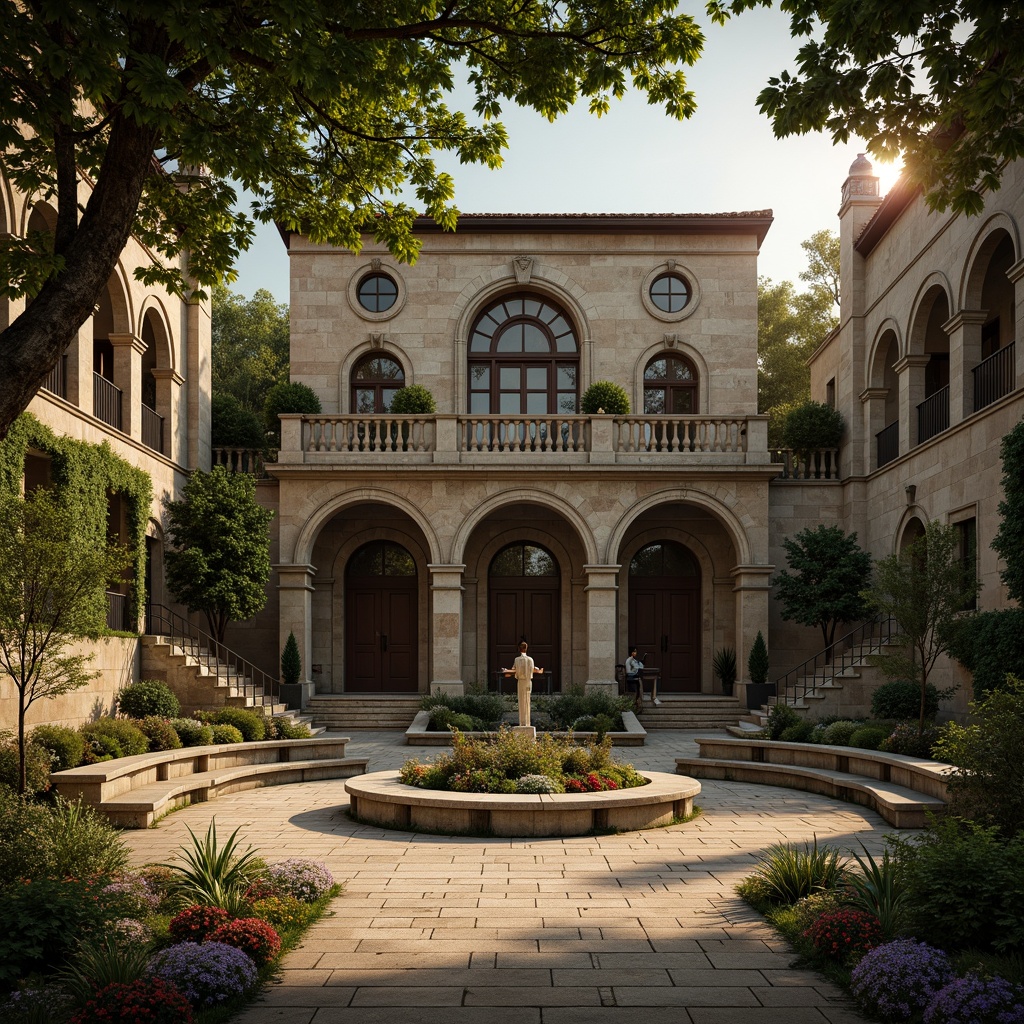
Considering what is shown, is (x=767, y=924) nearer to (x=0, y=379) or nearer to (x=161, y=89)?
(x=0, y=379)

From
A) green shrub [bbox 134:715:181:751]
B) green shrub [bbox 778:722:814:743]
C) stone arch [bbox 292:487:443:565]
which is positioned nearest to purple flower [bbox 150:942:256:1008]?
green shrub [bbox 134:715:181:751]

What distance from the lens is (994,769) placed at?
27.7ft

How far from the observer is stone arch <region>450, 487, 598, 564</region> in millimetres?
23609

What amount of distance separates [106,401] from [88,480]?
10.1 ft

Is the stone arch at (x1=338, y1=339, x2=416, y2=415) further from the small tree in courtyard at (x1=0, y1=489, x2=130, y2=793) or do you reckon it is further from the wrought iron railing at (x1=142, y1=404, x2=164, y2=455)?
the small tree in courtyard at (x1=0, y1=489, x2=130, y2=793)

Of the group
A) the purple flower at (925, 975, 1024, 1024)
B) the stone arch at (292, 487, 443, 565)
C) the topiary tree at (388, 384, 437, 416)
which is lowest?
the purple flower at (925, 975, 1024, 1024)

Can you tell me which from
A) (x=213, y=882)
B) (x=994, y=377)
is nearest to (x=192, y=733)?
(x=213, y=882)

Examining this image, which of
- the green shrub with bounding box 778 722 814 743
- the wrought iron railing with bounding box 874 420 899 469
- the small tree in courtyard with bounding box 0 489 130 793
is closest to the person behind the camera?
the small tree in courtyard with bounding box 0 489 130 793

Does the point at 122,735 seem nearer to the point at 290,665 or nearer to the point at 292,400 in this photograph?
the point at 290,665

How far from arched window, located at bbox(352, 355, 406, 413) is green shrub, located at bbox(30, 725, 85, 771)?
14510 mm

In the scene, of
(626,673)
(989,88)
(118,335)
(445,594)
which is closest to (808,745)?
(626,673)

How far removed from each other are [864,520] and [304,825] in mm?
17707

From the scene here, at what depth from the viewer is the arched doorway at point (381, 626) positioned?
26203mm

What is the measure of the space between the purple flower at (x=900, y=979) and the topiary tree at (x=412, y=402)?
1957 centimetres
